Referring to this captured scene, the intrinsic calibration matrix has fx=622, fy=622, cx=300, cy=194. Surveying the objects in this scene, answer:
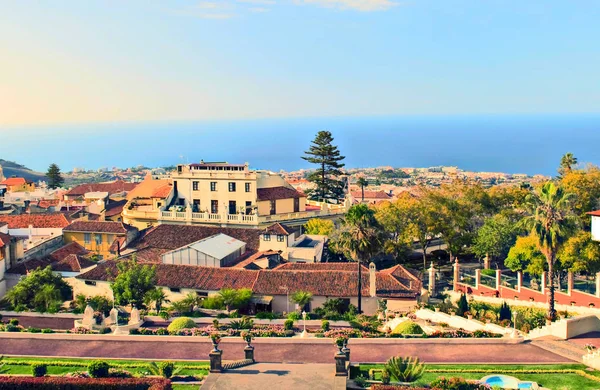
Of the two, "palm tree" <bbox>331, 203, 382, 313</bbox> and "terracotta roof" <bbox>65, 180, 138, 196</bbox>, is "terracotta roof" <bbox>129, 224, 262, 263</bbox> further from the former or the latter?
"terracotta roof" <bbox>65, 180, 138, 196</bbox>

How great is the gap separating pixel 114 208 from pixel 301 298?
3964 cm

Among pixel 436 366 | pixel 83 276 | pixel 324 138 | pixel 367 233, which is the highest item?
pixel 324 138

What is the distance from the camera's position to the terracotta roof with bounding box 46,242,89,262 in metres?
47.8

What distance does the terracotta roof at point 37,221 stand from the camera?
55.2m

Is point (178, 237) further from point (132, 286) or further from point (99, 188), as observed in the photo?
point (99, 188)

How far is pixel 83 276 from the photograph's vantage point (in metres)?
40.6

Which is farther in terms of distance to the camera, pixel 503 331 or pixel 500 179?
pixel 500 179

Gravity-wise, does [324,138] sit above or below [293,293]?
above

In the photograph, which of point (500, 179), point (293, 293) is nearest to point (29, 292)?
point (293, 293)

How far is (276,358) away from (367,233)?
1211cm

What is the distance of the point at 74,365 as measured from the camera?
27.0 meters

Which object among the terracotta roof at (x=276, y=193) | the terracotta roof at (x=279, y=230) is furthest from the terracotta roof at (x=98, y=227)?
the terracotta roof at (x=279, y=230)

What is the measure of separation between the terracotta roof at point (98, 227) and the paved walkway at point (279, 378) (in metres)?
29.7

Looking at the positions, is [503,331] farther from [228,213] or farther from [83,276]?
[228,213]
